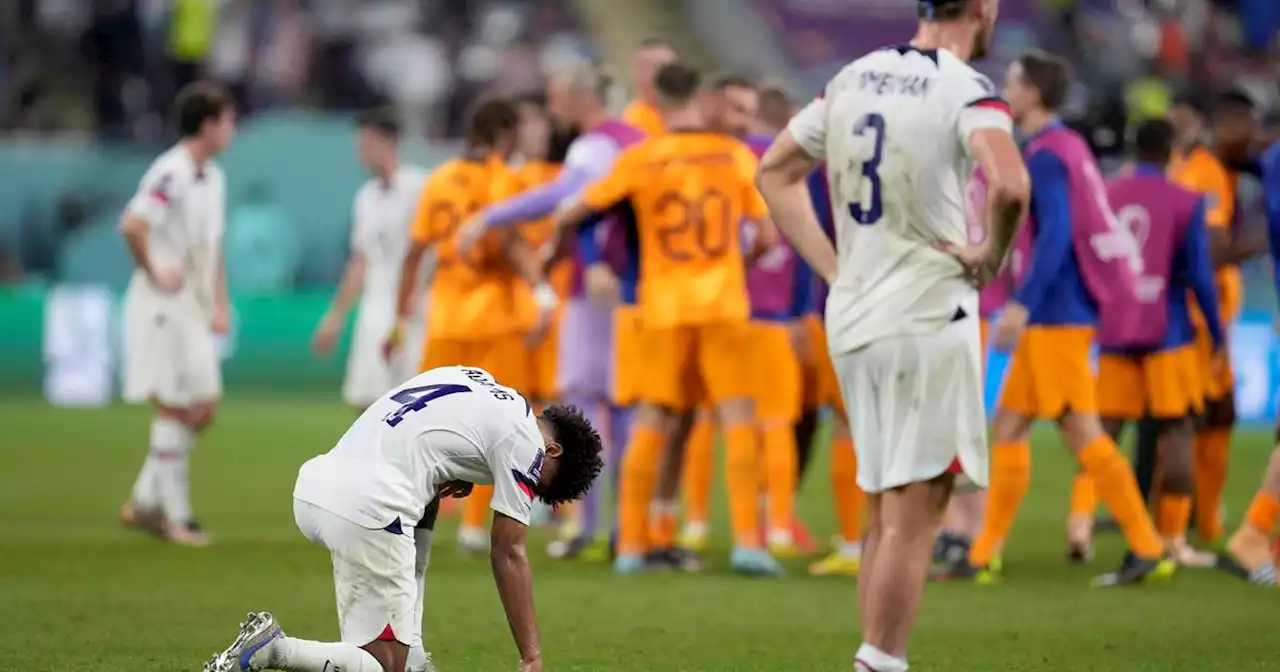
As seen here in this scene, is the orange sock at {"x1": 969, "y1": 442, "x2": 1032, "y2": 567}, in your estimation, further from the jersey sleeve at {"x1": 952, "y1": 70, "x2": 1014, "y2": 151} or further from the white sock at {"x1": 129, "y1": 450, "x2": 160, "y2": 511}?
the white sock at {"x1": 129, "y1": 450, "x2": 160, "y2": 511}

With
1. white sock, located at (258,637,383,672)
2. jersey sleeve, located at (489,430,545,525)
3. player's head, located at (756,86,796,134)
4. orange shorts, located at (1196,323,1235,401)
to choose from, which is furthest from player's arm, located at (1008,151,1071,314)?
white sock, located at (258,637,383,672)

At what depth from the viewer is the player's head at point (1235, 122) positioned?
12.1 m

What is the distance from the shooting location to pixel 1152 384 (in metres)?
11.2

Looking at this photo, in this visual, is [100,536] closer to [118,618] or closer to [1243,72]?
[118,618]

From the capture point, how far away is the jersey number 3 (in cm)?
608

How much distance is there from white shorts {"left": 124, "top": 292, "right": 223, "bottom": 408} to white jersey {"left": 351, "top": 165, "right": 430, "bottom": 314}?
202 centimetres

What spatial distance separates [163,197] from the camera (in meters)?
11.6

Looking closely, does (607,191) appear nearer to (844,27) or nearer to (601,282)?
(601,282)

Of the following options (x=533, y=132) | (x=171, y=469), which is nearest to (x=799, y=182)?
(x=533, y=132)

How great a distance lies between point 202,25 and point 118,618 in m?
17.0

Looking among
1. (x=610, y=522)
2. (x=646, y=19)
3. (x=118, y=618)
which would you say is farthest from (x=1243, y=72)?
(x=118, y=618)

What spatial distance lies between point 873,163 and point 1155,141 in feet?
17.7

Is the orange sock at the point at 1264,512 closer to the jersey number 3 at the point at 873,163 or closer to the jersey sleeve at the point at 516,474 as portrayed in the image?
the jersey number 3 at the point at 873,163

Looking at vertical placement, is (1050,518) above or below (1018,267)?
below
